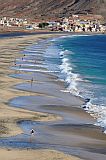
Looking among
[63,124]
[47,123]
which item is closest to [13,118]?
[47,123]

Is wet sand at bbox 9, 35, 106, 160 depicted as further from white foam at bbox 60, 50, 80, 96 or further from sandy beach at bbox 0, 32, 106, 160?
white foam at bbox 60, 50, 80, 96

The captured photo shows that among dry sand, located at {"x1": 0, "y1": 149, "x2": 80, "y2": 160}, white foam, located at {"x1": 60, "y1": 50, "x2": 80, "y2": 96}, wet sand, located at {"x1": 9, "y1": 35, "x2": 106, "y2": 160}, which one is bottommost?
white foam, located at {"x1": 60, "y1": 50, "x2": 80, "y2": 96}

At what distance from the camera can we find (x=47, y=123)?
27.0m

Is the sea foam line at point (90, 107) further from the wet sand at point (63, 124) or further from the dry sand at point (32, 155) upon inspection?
the dry sand at point (32, 155)

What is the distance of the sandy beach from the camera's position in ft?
68.4

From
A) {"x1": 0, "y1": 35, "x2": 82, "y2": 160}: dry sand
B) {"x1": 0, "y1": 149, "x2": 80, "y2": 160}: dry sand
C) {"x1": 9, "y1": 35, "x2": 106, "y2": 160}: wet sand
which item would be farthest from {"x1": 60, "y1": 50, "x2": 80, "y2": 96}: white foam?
{"x1": 0, "y1": 149, "x2": 80, "y2": 160}: dry sand

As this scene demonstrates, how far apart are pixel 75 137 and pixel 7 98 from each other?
1071cm

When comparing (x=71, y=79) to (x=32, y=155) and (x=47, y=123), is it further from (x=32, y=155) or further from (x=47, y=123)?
(x=32, y=155)

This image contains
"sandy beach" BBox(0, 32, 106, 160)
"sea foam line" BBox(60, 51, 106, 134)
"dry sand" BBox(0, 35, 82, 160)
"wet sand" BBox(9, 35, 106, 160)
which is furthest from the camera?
"sea foam line" BBox(60, 51, 106, 134)

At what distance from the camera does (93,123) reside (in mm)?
27734

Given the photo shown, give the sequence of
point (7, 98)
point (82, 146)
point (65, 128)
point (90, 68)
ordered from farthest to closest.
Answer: point (90, 68)
point (7, 98)
point (65, 128)
point (82, 146)

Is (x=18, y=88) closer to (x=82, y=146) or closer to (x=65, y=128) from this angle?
(x=65, y=128)

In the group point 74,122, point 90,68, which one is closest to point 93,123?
point 74,122

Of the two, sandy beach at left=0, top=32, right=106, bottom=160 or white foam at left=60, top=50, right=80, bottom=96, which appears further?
white foam at left=60, top=50, right=80, bottom=96
